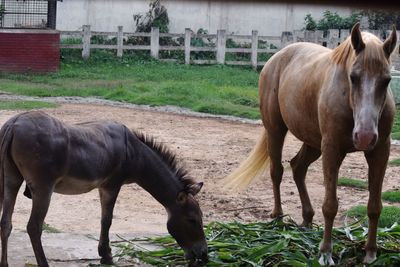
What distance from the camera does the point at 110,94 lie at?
50.9ft

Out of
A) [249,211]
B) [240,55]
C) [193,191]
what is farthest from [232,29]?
[193,191]

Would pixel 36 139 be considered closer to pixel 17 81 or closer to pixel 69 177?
pixel 69 177

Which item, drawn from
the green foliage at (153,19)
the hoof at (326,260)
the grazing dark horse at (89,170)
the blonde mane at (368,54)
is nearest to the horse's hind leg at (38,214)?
the grazing dark horse at (89,170)

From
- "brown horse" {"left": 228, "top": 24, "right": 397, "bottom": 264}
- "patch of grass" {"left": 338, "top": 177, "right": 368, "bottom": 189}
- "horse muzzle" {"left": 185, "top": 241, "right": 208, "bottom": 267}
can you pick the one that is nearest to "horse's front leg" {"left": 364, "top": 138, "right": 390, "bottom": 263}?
"brown horse" {"left": 228, "top": 24, "right": 397, "bottom": 264}

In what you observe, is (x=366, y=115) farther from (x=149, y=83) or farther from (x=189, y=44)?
(x=189, y=44)

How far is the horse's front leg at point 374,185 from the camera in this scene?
4688 mm

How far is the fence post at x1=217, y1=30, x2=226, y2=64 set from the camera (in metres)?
21.5

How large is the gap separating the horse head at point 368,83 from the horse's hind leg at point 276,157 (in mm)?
1829

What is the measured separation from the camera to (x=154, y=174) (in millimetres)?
5043

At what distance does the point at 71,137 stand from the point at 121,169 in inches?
19.4

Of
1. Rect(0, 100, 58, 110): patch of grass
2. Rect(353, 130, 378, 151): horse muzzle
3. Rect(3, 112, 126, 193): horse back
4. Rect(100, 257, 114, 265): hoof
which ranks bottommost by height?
Rect(100, 257, 114, 265): hoof

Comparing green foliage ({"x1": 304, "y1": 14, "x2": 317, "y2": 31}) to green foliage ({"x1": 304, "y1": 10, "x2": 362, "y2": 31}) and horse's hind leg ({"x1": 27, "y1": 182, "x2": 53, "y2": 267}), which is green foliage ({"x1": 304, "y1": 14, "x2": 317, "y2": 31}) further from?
horse's hind leg ({"x1": 27, "y1": 182, "x2": 53, "y2": 267})

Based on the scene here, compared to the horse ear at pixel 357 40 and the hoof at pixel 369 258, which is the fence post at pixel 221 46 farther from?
the horse ear at pixel 357 40

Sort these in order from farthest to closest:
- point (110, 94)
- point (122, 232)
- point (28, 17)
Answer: point (28, 17)
point (110, 94)
point (122, 232)
